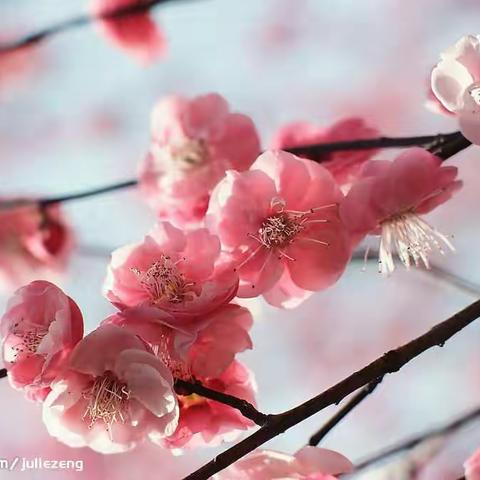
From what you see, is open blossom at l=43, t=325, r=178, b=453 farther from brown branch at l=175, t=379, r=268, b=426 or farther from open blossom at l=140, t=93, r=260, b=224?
open blossom at l=140, t=93, r=260, b=224

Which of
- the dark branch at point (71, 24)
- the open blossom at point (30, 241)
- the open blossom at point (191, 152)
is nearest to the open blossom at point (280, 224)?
the open blossom at point (191, 152)

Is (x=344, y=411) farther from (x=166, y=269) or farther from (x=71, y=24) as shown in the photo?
(x=71, y=24)

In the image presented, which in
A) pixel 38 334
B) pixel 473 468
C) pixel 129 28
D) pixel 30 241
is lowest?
pixel 473 468

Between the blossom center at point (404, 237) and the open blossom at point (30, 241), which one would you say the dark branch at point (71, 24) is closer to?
the open blossom at point (30, 241)

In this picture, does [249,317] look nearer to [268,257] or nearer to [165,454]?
[268,257]

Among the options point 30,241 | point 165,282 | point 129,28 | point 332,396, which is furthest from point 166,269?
point 129,28
